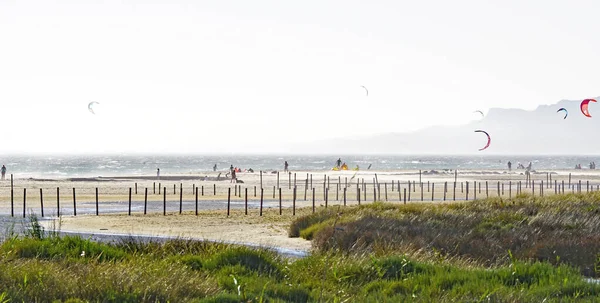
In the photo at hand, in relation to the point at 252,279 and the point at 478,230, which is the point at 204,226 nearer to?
the point at 478,230

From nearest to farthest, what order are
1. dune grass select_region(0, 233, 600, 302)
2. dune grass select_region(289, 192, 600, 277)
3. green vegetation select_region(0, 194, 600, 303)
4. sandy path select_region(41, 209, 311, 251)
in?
dune grass select_region(0, 233, 600, 302), green vegetation select_region(0, 194, 600, 303), dune grass select_region(289, 192, 600, 277), sandy path select_region(41, 209, 311, 251)

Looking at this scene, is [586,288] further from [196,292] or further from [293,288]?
[196,292]

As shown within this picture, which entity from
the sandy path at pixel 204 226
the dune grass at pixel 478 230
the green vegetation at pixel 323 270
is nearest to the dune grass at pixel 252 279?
the green vegetation at pixel 323 270

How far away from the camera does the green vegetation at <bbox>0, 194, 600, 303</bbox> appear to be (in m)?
10.1

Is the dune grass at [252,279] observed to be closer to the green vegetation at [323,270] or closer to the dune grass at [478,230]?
the green vegetation at [323,270]

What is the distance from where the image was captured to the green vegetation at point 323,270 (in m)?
Result: 10.1

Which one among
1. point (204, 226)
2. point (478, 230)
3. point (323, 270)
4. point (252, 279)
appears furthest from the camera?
point (204, 226)

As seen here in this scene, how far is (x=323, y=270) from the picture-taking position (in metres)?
13.1

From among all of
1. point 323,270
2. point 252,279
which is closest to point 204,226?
point 323,270

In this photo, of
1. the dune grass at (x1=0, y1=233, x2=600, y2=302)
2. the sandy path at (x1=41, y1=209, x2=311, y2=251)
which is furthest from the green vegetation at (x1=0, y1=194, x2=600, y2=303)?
the sandy path at (x1=41, y1=209, x2=311, y2=251)

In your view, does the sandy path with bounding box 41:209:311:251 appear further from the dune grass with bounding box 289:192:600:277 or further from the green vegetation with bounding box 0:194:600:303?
the green vegetation with bounding box 0:194:600:303

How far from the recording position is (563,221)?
22.7m

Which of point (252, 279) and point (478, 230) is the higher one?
point (252, 279)

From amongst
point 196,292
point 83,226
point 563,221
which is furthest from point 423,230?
point 83,226
